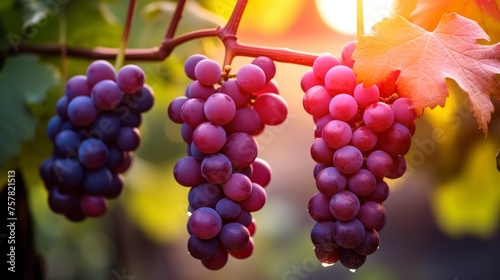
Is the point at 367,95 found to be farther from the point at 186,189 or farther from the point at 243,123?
the point at 186,189

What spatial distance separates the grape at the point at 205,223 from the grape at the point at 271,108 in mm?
133

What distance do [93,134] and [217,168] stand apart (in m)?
0.26

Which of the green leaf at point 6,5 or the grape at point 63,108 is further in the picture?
the green leaf at point 6,5

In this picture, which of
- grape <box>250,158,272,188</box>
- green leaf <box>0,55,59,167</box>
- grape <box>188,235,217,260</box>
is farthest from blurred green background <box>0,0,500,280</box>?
grape <box>188,235,217,260</box>

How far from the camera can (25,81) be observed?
0.94 meters

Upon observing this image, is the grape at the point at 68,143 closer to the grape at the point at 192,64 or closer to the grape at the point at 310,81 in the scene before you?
the grape at the point at 192,64

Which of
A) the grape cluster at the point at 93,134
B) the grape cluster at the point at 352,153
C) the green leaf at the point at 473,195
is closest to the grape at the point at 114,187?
the grape cluster at the point at 93,134

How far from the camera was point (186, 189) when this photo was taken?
1.86 meters

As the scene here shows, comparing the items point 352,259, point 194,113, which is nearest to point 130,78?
point 194,113

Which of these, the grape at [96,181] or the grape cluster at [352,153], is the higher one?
the grape cluster at [352,153]

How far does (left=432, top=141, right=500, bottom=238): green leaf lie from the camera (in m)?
1.21

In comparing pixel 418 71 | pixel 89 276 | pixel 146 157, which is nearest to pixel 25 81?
pixel 418 71

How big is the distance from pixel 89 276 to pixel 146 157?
0.99 meters

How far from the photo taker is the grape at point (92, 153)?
2.52 ft
